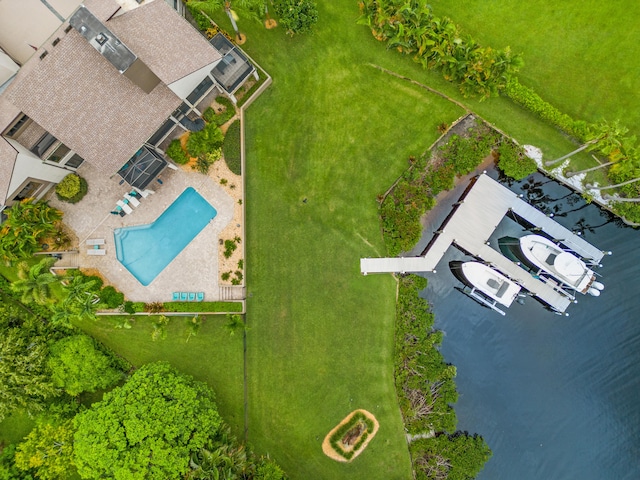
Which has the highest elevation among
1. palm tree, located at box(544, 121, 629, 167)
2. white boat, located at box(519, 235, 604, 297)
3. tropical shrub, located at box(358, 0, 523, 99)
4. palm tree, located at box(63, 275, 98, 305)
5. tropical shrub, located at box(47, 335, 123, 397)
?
palm tree, located at box(544, 121, 629, 167)

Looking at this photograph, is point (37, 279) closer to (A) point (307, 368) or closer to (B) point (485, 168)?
(A) point (307, 368)

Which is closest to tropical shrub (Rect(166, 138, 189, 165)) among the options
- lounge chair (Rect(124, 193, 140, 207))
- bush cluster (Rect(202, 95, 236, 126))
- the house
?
the house

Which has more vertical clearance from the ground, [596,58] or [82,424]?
[596,58]

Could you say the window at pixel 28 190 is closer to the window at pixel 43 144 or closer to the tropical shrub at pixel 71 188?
the tropical shrub at pixel 71 188

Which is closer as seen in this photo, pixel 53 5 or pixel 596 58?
pixel 53 5

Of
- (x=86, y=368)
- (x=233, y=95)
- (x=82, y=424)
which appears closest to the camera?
(x=82, y=424)

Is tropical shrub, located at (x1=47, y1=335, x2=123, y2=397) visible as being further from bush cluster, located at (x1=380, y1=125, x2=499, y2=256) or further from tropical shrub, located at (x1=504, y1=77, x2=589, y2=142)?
tropical shrub, located at (x1=504, y1=77, x2=589, y2=142)

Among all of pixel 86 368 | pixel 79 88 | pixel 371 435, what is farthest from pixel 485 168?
pixel 86 368
